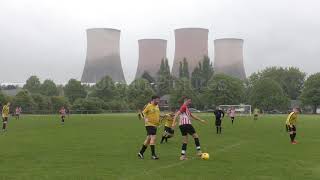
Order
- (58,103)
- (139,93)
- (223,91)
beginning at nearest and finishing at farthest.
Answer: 1. (58,103)
2. (139,93)
3. (223,91)

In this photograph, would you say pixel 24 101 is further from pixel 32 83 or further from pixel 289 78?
pixel 289 78

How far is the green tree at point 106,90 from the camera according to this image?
118 m

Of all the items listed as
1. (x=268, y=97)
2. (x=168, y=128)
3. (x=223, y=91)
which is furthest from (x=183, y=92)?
(x=168, y=128)

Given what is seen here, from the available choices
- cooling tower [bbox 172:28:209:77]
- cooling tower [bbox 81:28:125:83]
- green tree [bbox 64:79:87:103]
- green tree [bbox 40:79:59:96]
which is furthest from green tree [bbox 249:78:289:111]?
green tree [bbox 40:79:59:96]

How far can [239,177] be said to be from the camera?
41.7 ft

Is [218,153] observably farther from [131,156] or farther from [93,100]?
[93,100]

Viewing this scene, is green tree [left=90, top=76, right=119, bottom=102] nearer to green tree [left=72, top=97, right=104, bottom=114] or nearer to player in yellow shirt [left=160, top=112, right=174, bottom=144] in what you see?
green tree [left=72, top=97, right=104, bottom=114]

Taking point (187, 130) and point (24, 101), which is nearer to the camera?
point (187, 130)

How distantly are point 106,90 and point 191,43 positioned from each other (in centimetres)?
3033

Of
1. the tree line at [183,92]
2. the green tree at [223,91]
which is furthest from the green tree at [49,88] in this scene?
the green tree at [223,91]

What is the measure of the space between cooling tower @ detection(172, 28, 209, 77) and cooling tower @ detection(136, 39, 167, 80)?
5.23 meters

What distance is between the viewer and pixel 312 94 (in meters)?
135

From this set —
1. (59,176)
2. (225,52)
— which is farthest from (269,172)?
(225,52)

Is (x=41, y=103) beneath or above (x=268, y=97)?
beneath
